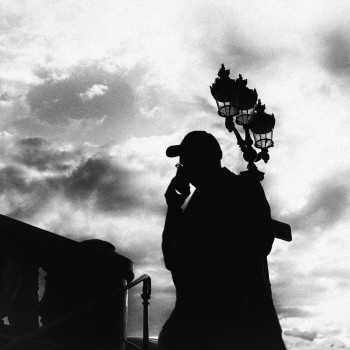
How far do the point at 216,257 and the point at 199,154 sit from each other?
565 mm

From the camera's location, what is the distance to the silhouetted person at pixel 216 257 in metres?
1.94

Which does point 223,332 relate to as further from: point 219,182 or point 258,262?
point 219,182

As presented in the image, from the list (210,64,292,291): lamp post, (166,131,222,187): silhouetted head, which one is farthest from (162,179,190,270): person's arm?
(210,64,292,291): lamp post

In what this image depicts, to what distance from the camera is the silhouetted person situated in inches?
76.3

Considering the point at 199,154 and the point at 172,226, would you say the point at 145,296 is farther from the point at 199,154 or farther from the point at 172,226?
the point at 199,154

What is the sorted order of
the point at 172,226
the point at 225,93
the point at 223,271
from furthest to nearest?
the point at 225,93 < the point at 172,226 < the point at 223,271

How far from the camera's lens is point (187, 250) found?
212 centimetres

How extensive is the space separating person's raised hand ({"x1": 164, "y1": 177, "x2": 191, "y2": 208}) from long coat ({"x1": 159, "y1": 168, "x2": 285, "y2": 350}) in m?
0.05

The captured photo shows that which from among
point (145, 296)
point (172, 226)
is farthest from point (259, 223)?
point (145, 296)

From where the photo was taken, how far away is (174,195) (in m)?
2.38

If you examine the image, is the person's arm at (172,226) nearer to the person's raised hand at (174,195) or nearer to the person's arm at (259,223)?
the person's raised hand at (174,195)

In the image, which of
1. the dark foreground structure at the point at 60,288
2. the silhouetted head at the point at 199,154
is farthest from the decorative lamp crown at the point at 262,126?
the silhouetted head at the point at 199,154

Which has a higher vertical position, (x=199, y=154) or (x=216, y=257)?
(x=199, y=154)

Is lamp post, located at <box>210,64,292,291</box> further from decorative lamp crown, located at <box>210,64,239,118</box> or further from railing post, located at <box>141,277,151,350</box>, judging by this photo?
railing post, located at <box>141,277,151,350</box>
